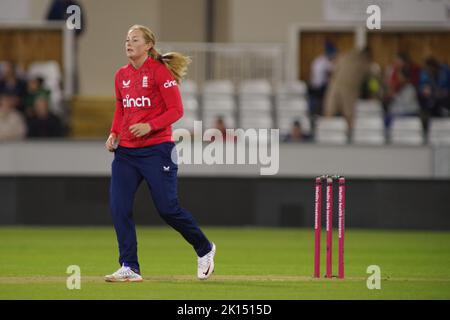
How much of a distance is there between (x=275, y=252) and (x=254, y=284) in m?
5.25

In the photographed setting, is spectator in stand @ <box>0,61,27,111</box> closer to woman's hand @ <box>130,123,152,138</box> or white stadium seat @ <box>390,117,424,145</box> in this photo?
white stadium seat @ <box>390,117,424,145</box>

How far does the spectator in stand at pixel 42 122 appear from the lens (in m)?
23.0

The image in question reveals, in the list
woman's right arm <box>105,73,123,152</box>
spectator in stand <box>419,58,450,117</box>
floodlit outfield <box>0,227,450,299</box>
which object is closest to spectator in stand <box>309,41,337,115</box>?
spectator in stand <box>419,58,450,117</box>

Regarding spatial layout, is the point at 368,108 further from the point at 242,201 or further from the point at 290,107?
the point at 242,201

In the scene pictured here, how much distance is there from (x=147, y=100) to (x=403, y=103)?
13.0m

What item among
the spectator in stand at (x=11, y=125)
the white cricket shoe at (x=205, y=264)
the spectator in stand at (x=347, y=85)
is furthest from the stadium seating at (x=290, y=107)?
the white cricket shoe at (x=205, y=264)

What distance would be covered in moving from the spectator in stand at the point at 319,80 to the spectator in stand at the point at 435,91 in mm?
1893

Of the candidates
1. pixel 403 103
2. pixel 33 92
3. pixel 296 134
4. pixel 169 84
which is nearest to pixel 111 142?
pixel 169 84

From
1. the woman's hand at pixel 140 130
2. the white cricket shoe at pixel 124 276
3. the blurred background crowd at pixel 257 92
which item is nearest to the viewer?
the woman's hand at pixel 140 130

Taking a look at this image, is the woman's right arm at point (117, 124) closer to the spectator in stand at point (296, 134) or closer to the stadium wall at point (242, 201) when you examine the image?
the stadium wall at point (242, 201)

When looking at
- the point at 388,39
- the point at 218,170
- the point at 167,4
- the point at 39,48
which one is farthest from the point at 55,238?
the point at 388,39

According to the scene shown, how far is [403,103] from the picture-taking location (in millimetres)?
24359

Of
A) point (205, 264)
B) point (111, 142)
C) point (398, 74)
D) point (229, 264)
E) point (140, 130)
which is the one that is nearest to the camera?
point (140, 130)

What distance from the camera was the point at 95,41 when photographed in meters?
26.8
